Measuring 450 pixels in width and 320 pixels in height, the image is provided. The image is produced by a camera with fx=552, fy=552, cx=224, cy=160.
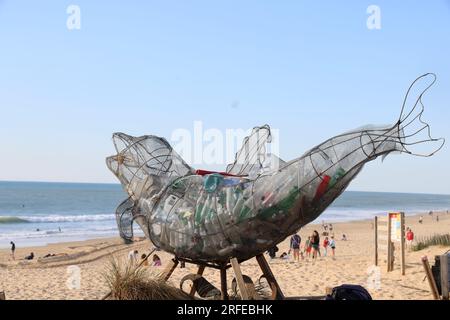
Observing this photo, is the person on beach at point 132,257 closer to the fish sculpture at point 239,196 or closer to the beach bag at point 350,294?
the fish sculpture at point 239,196

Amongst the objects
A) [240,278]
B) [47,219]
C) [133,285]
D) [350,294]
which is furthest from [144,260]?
[47,219]

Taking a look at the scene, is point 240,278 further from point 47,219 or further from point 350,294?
point 47,219

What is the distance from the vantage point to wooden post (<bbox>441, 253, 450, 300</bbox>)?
368 inches

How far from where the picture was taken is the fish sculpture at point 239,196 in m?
6.87

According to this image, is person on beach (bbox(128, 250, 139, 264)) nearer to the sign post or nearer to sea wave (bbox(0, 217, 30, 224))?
the sign post

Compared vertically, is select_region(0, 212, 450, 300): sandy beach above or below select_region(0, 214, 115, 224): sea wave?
above

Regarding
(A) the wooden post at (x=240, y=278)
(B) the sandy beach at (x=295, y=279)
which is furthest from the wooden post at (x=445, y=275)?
(A) the wooden post at (x=240, y=278)

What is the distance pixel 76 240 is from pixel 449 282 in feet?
100

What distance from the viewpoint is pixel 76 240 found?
1443 inches

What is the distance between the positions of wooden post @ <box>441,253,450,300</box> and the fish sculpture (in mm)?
3327

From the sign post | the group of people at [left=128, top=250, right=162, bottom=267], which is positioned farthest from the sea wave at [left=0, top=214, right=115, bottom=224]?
the sign post
